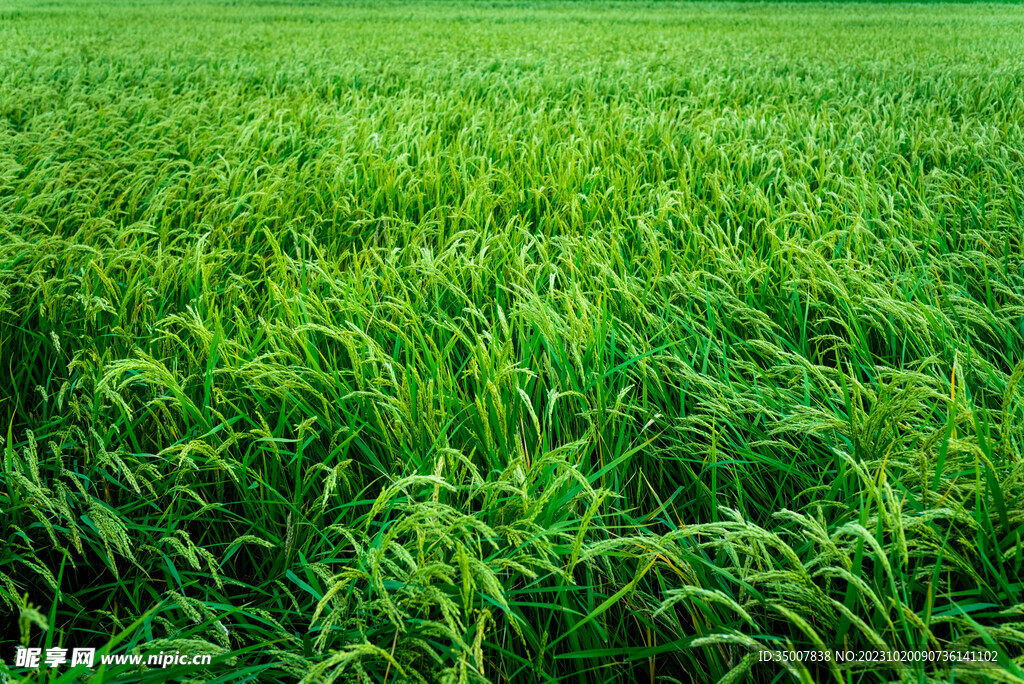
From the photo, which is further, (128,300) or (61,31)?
(61,31)

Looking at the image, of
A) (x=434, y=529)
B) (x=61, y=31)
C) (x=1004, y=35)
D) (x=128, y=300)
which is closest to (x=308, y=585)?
(x=434, y=529)

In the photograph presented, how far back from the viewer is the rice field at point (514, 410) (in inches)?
38.8

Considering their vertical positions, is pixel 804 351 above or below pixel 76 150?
below

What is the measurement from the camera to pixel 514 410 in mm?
1418

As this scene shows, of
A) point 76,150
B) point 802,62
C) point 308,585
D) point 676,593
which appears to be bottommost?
point 308,585

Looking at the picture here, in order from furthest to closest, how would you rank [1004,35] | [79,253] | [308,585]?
1. [1004,35]
2. [79,253]
3. [308,585]

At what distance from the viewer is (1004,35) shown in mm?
10023

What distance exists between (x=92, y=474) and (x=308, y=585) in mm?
632

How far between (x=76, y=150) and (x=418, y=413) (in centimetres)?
333

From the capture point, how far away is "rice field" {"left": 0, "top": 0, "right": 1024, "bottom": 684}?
99 centimetres

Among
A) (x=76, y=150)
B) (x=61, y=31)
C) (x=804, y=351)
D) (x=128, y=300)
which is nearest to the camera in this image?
(x=804, y=351)

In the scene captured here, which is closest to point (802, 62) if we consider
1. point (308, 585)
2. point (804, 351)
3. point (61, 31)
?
point (804, 351)

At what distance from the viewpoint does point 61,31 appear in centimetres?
1170

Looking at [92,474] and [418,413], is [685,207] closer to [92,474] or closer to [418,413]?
[418,413]
